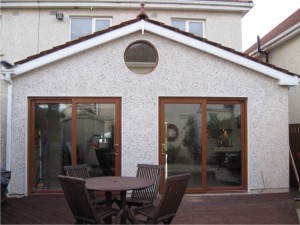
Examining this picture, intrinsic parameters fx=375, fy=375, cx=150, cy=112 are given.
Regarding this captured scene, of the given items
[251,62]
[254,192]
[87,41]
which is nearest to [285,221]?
[254,192]

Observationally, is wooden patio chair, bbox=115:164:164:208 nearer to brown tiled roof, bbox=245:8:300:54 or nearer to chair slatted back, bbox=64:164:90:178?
chair slatted back, bbox=64:164:90:178

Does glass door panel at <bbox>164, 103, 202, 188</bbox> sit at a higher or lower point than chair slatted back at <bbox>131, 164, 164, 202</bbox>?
higher

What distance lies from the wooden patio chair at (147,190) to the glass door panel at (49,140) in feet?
9.39

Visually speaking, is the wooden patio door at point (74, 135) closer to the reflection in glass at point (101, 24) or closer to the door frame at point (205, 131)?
the door frame at point (205, 131)

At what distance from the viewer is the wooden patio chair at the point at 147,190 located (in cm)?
769

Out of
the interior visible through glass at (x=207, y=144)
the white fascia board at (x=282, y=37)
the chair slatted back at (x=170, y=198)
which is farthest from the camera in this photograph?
the white fascia board at (x=282, y=37)

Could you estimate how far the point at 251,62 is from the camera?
10.5 metres

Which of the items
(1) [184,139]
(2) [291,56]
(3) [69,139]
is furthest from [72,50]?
(2) [291,56]

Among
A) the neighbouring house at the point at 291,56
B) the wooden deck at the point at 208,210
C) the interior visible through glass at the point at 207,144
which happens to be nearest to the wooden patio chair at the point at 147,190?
the wooden deck at the point at 208,210

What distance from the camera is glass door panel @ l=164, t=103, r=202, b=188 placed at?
10531 millimetres

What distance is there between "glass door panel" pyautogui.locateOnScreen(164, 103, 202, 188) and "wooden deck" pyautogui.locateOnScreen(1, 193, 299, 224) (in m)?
0.84

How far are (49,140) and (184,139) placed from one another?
3779 mm

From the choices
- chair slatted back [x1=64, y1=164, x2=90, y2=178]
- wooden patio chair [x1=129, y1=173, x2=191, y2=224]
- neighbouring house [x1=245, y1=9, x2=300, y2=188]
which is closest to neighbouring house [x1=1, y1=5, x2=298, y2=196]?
chair slatted back [x1=64, y1=164, x2=90, y2=178]

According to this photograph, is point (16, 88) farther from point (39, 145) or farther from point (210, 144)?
point (210, 144)
